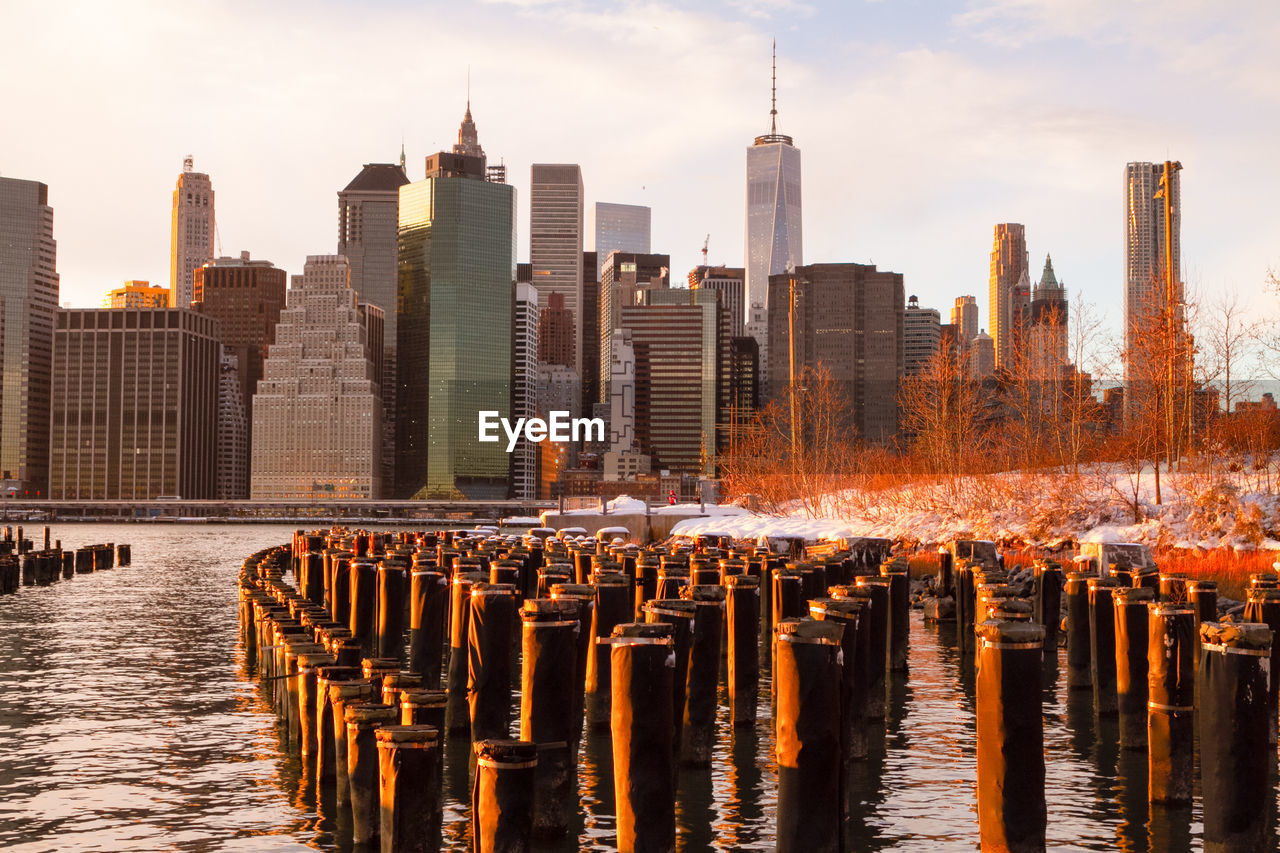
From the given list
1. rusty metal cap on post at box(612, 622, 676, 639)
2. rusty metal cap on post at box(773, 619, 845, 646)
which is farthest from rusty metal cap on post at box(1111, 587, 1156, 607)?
rusty metal cap on post at box(612, 622, 676, 639)

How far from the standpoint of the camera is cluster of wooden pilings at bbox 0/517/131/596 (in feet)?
160

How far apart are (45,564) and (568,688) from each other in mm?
47853

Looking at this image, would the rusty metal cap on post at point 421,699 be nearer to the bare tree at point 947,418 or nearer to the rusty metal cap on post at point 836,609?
the rusty metal cap on post at point 836,609

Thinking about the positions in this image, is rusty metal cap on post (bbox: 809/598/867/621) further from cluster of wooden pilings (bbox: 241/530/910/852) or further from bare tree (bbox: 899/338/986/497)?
bare tree (bbox: 899/338/986/497)

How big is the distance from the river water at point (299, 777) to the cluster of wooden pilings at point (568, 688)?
57cm

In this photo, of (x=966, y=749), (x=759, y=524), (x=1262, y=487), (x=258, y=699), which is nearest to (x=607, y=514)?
(x=759, y=524)

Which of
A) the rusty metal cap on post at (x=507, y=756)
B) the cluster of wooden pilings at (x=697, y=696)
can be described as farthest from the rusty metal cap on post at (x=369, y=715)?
the rusty metal cap on post at (x=507, y=756)

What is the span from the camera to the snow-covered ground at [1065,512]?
3250 cm

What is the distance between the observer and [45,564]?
5397 cm

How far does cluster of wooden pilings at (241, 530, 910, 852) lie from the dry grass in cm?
809

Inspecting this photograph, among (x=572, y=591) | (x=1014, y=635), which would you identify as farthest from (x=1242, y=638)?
(x=572, y=591)

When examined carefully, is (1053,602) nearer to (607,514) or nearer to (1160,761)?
(1160,761)

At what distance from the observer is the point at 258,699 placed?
22.9m

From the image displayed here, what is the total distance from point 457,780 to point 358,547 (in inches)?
1026
